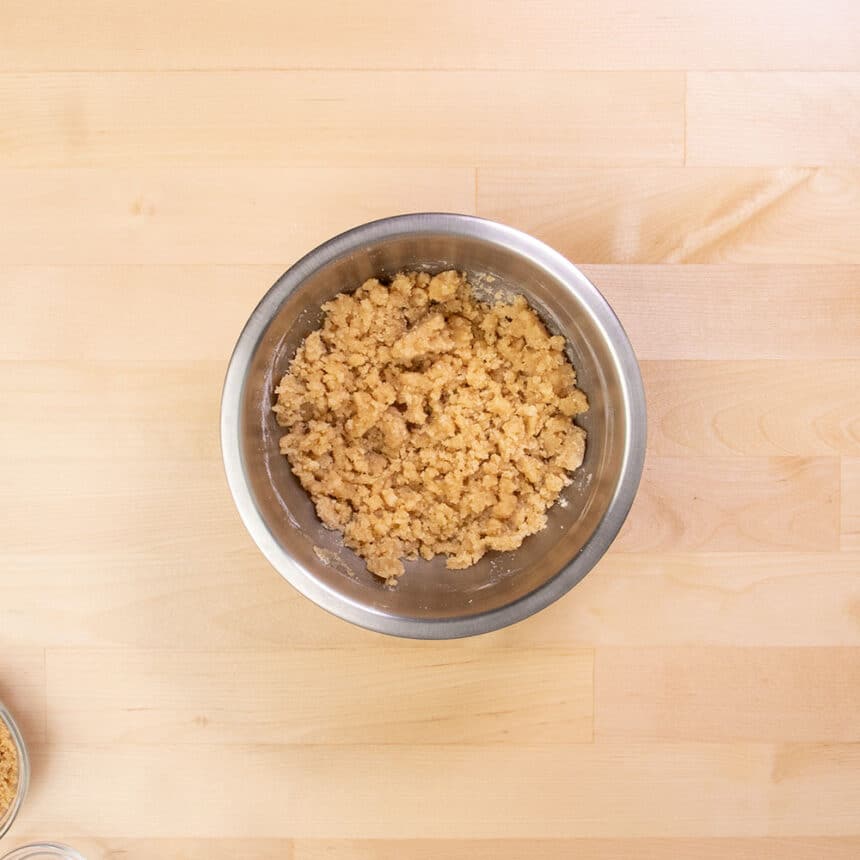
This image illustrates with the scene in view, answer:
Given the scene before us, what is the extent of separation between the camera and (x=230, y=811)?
113 cm

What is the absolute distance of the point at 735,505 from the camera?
44.2 inches

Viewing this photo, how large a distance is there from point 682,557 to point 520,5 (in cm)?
82

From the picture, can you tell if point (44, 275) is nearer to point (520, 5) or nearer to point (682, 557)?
point (520, 5)

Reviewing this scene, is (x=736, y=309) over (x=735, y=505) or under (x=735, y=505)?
over

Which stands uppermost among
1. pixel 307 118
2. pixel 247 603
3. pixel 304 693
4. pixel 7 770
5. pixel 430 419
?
pixel 307 118

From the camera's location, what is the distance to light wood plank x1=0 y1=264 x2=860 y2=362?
3.63ft

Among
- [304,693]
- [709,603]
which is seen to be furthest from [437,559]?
[709,603]

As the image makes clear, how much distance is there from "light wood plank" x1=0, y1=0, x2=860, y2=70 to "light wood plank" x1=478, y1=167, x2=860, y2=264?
174mm

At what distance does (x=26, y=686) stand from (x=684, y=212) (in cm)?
117

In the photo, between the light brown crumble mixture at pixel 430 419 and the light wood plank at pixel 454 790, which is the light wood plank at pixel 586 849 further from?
the light brown crumble mixture at pixel 430 419

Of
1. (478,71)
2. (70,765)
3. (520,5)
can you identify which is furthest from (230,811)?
(520,5)

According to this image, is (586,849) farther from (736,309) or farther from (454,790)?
(736,309)

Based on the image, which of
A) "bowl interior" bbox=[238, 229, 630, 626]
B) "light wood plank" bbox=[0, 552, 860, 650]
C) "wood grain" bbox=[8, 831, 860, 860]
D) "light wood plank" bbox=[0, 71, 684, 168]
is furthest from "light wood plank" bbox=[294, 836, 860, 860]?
"light wood plank" bbox=[0, 71, 684, 168]

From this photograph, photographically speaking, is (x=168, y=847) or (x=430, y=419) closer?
(x=430, y=419)
